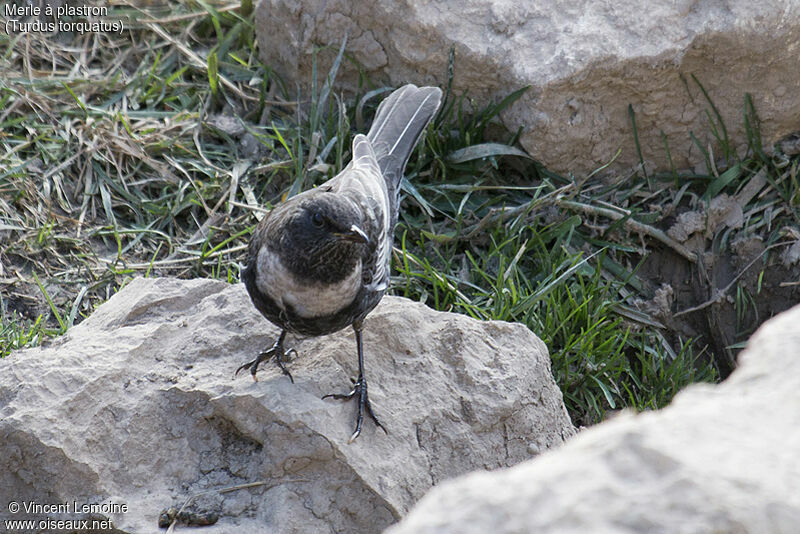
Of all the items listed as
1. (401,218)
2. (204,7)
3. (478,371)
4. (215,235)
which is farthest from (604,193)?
(204,7)

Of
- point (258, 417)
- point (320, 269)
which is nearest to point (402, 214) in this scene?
point (320, 269)

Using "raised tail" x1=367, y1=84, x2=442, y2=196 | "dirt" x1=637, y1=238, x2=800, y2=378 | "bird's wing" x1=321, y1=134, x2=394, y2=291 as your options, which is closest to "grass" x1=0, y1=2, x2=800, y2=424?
"dirt" x1=637, y1=238, x2=800, y2=378

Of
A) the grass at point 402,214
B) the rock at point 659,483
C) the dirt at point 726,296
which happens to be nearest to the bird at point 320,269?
the grass at point 402,214

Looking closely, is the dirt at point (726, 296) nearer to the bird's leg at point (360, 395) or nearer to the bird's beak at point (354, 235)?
the bird's leg at point (360, 395)

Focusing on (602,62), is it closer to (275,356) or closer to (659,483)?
(275,356)

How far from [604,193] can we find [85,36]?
3.72 m

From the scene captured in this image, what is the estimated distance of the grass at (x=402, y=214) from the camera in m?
4.66

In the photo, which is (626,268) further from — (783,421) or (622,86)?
(783,421)

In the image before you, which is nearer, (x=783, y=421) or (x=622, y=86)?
(x=783, y=421)

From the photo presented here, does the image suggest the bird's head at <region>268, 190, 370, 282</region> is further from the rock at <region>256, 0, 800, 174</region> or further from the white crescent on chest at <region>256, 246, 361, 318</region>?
the rock at <region>256, 0, 800, 174</region>

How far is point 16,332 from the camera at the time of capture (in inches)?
177

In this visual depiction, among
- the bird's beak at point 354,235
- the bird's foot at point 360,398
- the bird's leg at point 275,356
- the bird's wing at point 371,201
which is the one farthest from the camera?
the bird's wing at point 371,201

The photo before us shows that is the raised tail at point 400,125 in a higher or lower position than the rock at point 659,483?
lower

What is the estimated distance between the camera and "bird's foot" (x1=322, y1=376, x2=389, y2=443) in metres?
3.43
